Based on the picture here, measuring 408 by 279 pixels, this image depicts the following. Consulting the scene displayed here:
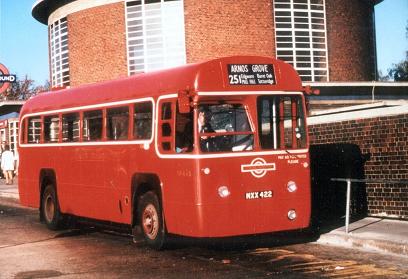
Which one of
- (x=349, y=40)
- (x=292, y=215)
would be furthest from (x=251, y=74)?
(x=349, y=40)

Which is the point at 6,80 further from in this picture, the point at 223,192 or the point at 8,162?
the point at 223,192

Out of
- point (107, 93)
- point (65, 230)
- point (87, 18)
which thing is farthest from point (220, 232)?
point (87, 18)

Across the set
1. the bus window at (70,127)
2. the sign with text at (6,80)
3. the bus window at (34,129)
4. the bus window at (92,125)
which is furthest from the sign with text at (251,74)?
the sign with text at (6,80)

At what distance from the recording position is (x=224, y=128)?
979 centimetres

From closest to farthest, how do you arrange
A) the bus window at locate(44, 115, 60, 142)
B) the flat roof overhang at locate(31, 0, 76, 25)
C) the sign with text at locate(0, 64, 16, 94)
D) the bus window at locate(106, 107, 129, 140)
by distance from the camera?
the bus window at locate(106, 107, 129, 140), the bus window at locate(44, 115, 60, 142), the sign with text at locate(0, 64, 16, 94), the flat roof overhang at locate(31, 0, 76, 25)

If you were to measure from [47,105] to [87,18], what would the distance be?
16.7 m

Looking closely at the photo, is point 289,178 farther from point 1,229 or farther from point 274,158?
point 1,229

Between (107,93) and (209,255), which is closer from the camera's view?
(209,255)

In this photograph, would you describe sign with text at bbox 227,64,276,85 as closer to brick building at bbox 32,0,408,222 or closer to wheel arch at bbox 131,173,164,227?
wheel arch at bbox 131,173,164,227

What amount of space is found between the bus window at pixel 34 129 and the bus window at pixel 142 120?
4472mm

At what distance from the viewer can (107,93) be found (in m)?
12.2

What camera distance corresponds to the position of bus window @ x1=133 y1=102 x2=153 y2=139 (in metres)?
10.7

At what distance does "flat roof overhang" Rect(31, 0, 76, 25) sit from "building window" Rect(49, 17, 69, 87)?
72cm

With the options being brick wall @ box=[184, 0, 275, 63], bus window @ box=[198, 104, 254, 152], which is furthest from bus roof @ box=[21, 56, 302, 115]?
brick wall @ box=[184, 0, 275, 63]
